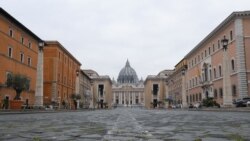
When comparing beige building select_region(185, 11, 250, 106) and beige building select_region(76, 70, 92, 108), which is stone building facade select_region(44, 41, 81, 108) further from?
beige building select_region(185, 11, 250, 106)

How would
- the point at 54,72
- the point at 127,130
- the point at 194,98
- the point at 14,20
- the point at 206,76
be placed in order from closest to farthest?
the point at 127,130 < the point at 14,20 < the point at 54,72 < the point at 206,76 < the point at 194,98

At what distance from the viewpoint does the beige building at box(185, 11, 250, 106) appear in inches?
1585

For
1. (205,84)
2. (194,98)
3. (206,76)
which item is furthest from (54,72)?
(194,98)

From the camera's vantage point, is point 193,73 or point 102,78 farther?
point 102,78

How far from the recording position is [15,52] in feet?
141

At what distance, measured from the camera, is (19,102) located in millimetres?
31516

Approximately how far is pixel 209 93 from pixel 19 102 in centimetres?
3713

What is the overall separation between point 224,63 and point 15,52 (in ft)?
91.0

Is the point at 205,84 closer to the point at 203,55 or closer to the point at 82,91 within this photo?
the point at 203,55

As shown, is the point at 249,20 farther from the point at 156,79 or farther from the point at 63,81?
the point at 156,79

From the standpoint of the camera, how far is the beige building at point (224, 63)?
40253mm

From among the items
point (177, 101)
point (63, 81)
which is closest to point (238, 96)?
point (63, 81)

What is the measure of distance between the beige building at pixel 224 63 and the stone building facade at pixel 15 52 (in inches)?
1008

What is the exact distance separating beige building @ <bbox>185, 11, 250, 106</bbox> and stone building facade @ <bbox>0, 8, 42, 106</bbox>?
25.6 meters
